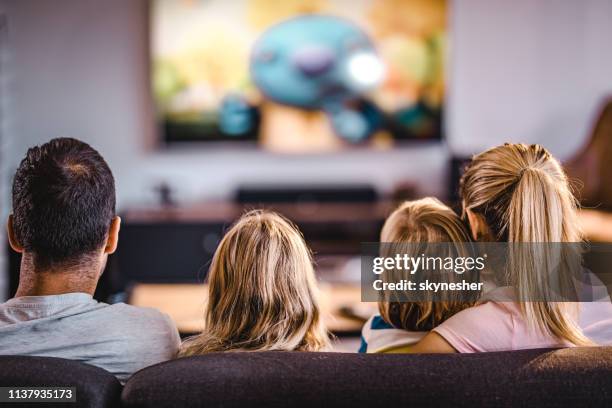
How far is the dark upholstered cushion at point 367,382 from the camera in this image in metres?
0.87

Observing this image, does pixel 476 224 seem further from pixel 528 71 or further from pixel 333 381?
pixel 528 71

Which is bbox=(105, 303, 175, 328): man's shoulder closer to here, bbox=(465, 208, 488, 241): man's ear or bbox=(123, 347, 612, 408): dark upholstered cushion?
bbox=(123, 347, 612, 408): dark upholstered cushion

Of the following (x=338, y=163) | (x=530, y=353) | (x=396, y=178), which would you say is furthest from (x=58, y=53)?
(x=530, y=353)

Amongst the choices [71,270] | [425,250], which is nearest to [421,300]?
[425,250]

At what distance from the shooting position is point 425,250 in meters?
1.41

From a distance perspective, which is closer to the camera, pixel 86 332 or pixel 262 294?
pixel 86 332

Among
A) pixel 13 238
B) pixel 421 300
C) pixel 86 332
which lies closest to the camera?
pixel 86 332

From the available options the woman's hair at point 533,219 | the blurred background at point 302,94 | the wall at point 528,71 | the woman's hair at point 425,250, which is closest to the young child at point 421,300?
the woman's hair at point 425,250

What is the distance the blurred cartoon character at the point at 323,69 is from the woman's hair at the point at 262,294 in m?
2.96

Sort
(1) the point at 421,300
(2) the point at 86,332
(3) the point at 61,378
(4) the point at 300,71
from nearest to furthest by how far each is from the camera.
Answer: (3) the point at 61,378 < (2) the point at 86,332 < (1) the point at 421,300 < (4) the point at 300,71

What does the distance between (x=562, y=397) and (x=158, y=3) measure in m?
3.61

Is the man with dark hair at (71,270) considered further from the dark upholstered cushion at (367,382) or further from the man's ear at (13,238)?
the dark upholstered cushion at (367,382)

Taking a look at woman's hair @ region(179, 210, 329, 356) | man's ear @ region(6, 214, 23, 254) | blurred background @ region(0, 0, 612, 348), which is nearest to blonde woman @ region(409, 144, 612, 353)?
woman's hair @ region(179, 210, 329, 356)

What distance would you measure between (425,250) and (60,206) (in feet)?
2.24
